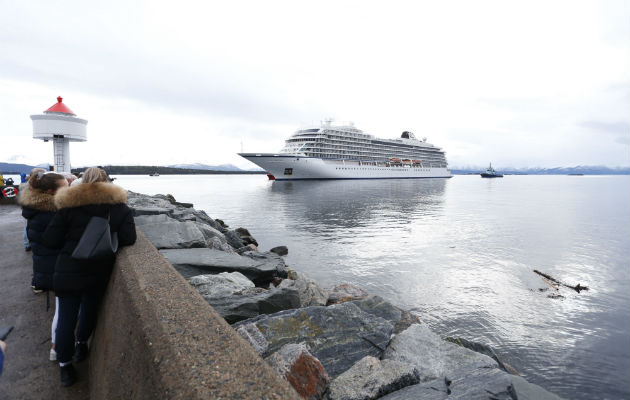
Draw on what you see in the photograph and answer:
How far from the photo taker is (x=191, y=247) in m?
7.07

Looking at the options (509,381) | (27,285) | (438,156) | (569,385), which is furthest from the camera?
(438,156)

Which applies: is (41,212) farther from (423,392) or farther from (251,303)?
(423,392)

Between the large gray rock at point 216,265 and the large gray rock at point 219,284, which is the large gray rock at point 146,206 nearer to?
the large gray rock at point 216,265

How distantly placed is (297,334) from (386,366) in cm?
100

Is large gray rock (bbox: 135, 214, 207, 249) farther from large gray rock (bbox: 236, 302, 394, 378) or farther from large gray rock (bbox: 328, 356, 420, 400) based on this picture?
large gray rock (bbox: 328, 356, 420, 400)

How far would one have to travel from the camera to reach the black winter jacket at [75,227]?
2635 millimetres

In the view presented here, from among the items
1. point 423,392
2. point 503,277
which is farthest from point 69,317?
point 503,277

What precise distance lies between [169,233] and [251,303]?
13.2 ft

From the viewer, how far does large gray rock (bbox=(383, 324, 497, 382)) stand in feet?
12.0

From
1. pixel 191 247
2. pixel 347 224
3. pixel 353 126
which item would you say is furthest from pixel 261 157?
pixel 191 247

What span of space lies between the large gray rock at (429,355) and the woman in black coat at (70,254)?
3.21 meters

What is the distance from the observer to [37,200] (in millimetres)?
3191

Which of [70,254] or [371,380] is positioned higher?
[70,254]

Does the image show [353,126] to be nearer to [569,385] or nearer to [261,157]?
[261,157]
